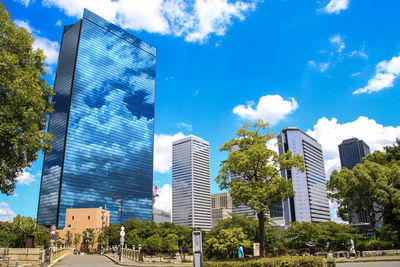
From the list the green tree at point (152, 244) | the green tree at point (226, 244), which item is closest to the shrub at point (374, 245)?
the green tree at point (226, 244)

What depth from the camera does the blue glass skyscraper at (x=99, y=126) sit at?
141m

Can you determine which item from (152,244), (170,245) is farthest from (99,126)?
(170,245)

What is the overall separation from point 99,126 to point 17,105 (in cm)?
14721

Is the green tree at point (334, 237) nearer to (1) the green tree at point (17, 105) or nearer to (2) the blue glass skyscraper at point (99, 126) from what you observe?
(1) the green tree at point (17, 105)

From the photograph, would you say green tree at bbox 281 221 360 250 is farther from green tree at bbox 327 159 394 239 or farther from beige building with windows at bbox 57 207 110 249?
beige building with windows at bbox 57 207 110 249

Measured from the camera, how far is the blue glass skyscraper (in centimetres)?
14088

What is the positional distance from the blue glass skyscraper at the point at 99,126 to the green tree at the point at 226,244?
122 meters

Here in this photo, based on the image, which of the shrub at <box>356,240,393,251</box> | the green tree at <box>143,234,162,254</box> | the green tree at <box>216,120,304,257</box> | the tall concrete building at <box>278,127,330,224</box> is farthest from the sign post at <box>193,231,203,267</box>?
the tall concrete building at <box>278,127,330,224</box>

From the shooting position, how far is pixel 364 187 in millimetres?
30688

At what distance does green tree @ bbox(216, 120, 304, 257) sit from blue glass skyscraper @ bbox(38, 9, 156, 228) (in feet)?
433

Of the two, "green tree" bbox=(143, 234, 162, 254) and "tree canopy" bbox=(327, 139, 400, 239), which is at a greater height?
"tree canopy" bbox=(327, 139, 400, 239)

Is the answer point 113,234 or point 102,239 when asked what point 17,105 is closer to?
point 113,234

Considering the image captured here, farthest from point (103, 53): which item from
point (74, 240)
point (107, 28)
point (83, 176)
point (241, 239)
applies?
point (241, 239)

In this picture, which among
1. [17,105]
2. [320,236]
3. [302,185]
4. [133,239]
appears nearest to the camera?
[17,105]
